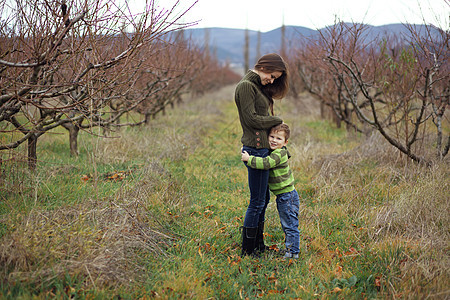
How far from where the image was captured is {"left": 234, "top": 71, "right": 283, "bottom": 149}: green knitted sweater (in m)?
2.86

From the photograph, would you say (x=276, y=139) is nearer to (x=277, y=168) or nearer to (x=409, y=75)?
(x=277, y=168)

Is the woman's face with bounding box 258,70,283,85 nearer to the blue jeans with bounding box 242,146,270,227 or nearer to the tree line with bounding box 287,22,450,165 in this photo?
the blue jeans with bounding box 242,146,270,227

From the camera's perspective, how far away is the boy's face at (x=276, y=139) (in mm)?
2957

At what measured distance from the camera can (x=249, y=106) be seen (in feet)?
9.40

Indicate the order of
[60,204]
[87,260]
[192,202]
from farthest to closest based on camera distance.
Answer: [192,202] → [60,204] → [87,260]

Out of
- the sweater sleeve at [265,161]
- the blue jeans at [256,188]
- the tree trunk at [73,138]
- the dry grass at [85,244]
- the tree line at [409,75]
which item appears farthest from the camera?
the tree trunk at [73,138]

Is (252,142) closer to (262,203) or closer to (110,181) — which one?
(262,203)

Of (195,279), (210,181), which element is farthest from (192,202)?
(195,279)

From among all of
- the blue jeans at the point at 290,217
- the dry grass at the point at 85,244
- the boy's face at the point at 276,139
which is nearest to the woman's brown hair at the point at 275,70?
the boy's face at the point at 276,139

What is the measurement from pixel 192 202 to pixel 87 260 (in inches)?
80.5

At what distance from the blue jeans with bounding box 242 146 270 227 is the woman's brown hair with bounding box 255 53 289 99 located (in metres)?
0.56

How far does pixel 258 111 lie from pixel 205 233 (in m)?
1.42

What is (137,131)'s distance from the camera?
314 inches

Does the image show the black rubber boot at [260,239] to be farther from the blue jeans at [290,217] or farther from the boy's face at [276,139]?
the boy's face at [276,139]
